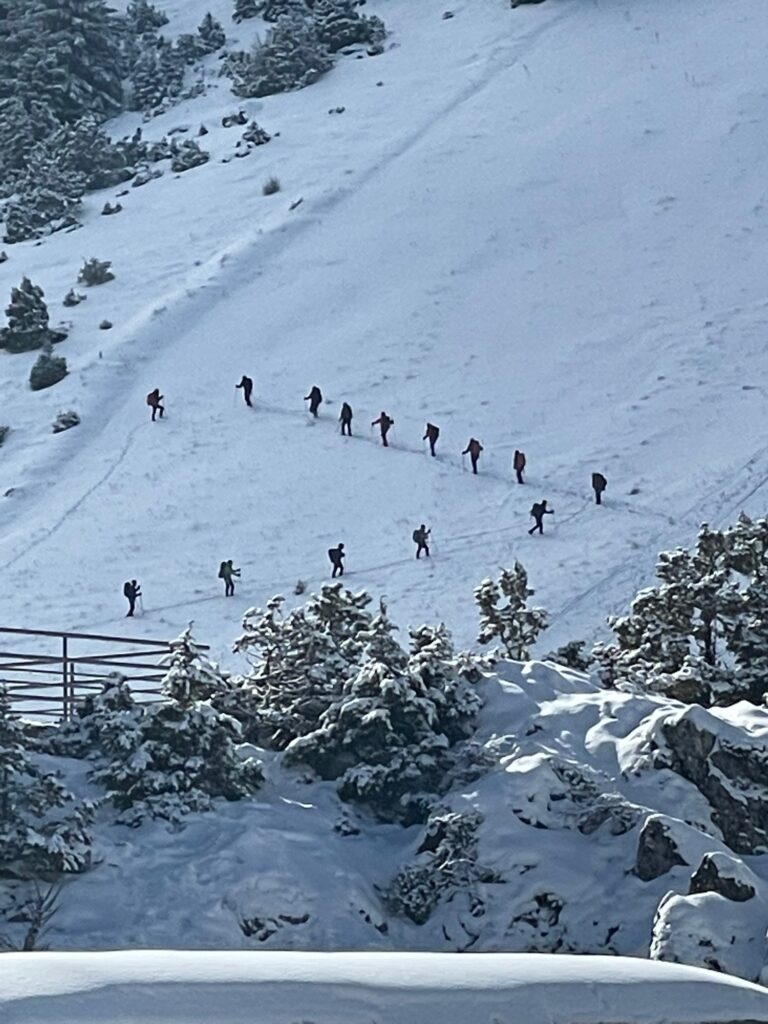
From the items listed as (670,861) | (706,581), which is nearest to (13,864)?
(670,861)

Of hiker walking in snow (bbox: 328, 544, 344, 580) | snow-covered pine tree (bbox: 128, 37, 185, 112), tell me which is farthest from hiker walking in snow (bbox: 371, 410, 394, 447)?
snow-covered pine tree (bbox: 128, 37, 185, 112)

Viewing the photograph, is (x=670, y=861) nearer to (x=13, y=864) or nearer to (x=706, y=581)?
(x=13, y=864)

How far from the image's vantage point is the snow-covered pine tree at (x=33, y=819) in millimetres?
11883

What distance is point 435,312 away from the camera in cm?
4316

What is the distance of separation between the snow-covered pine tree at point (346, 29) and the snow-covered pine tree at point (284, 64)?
1.41 meters

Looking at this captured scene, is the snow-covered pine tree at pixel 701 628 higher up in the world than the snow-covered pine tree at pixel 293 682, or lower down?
lower down

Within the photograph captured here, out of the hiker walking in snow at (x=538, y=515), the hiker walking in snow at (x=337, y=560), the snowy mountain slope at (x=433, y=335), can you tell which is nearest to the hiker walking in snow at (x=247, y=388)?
the snowy mountain slope at (x=433, y=335)

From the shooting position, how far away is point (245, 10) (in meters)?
76.4

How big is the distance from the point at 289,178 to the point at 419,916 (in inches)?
1734

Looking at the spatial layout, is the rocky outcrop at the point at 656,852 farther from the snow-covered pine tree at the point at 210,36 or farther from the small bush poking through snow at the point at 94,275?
the snow-covered pine tree at the point at 210,36

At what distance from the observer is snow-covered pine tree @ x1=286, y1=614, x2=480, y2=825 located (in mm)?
13398

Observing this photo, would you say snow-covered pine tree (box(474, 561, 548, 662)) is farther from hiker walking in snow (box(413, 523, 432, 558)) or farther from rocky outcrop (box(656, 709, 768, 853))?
hiker walking in snow (box(413, 523, 432, 558))

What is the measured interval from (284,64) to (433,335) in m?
26.7

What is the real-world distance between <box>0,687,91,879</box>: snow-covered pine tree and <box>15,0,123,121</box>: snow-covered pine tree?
188 feet
